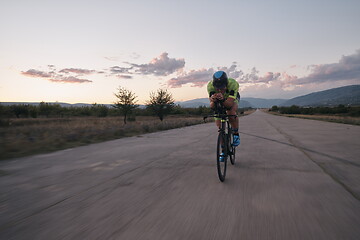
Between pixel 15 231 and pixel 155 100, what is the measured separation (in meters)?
42.4

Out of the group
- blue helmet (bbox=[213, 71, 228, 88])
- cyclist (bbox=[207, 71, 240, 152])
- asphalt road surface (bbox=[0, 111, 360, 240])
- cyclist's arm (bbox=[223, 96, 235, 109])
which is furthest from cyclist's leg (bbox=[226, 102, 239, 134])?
asphalt road surface (bbox=[0, 111, 360, 240])

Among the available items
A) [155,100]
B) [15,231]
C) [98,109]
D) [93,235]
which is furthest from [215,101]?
[98,109]

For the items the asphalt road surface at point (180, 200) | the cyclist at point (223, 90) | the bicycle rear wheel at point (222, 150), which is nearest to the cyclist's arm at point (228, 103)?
the cyclist at point (223, 90)

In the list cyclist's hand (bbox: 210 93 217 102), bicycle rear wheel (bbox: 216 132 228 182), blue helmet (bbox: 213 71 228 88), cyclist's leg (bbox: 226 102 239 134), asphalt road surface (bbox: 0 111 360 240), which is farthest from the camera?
cyclist's leg (bbox: 226 102 239 134)

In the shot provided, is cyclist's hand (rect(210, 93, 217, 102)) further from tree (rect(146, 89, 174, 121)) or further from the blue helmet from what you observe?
tree (rect(146, 89, 174, 121))

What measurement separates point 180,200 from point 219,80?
7.73 ft

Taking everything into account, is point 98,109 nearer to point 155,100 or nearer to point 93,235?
point 155,100

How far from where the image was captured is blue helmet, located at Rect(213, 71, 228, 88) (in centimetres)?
428

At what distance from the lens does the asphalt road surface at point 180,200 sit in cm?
225

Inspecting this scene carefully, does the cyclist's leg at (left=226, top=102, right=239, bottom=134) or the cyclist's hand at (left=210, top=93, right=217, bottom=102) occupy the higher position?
the cyclist's hand at (left=210, top=93, right=217, bottom=102)

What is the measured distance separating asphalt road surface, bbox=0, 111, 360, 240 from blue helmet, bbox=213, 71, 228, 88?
5.89 ft

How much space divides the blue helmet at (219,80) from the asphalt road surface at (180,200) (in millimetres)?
1796

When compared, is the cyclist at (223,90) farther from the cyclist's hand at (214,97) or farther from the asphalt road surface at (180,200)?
the asphalt road surface at (180,200)

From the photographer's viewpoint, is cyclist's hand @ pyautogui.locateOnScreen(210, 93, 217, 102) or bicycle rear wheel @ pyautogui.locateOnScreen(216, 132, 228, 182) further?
cyclist's hand @ pyautogui.locateOnScreen(210, 93, 217, 102)
